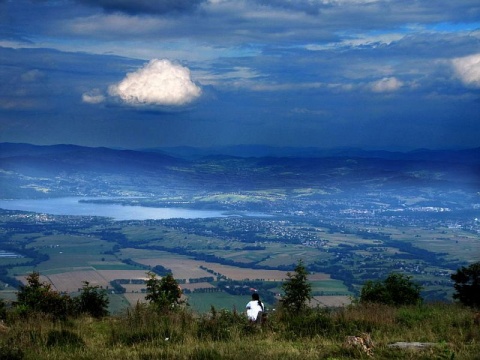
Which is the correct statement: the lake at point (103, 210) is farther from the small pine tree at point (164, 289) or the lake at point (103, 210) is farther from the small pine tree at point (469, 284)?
the small pine tree at point (164, 289)

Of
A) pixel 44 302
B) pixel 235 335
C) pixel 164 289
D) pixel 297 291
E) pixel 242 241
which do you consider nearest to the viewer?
pixel 235 335

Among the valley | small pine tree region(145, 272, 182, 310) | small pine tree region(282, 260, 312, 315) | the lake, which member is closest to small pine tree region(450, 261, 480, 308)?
small pine tree region(282, 260, 312, 315)

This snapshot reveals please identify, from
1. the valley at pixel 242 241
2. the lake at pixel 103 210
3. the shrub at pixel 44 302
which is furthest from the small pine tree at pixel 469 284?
the lake at pixel 103 210

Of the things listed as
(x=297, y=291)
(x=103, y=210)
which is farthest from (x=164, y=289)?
(x=103, y=210)

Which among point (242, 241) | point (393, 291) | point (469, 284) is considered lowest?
point (242, 241)

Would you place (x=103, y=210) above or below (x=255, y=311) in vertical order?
above

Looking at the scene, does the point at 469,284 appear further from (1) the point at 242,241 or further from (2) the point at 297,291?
(1) the point at 242,241

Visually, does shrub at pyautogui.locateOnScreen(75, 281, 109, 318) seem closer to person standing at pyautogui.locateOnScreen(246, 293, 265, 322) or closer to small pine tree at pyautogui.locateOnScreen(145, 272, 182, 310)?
small pine tree at pyautogui.locateOnScreen(145, 272, 182, 310)
